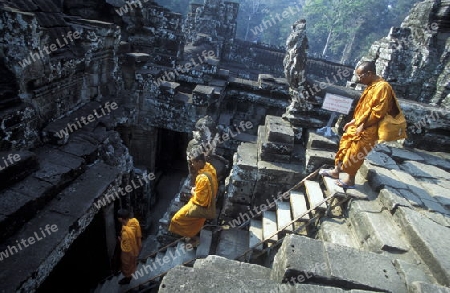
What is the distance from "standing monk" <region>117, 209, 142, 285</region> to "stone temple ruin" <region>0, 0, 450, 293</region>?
0.59 ft

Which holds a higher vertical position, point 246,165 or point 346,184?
point 346,184

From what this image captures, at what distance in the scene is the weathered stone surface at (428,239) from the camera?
2.36 metres

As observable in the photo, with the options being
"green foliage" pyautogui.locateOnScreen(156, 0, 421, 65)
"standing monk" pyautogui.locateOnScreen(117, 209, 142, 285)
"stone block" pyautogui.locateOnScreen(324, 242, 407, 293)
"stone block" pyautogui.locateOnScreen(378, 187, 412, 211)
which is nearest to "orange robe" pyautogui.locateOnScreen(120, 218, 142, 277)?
"standing monk" pyautogui.locateOnScreen(117, 209, 142, 285)

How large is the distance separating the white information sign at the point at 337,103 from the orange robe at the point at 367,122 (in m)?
0.63

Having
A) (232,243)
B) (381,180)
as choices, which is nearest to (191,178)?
(232,243)

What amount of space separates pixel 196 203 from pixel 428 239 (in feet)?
8.50

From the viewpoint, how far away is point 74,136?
4422 mm

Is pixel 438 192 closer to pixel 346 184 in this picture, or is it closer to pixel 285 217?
pixel 346 184

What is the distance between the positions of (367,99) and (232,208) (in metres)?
2.50

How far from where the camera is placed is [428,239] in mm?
2641

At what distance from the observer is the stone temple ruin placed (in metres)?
2.50

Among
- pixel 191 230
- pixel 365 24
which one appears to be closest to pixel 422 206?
pixel 191 230

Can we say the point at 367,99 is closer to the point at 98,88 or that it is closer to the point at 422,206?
the point at 422,206

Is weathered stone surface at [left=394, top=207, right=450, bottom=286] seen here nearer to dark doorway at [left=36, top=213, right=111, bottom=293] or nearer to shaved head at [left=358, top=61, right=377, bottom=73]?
shaved head at [left=358, top=61, right=377, bottom=73]
